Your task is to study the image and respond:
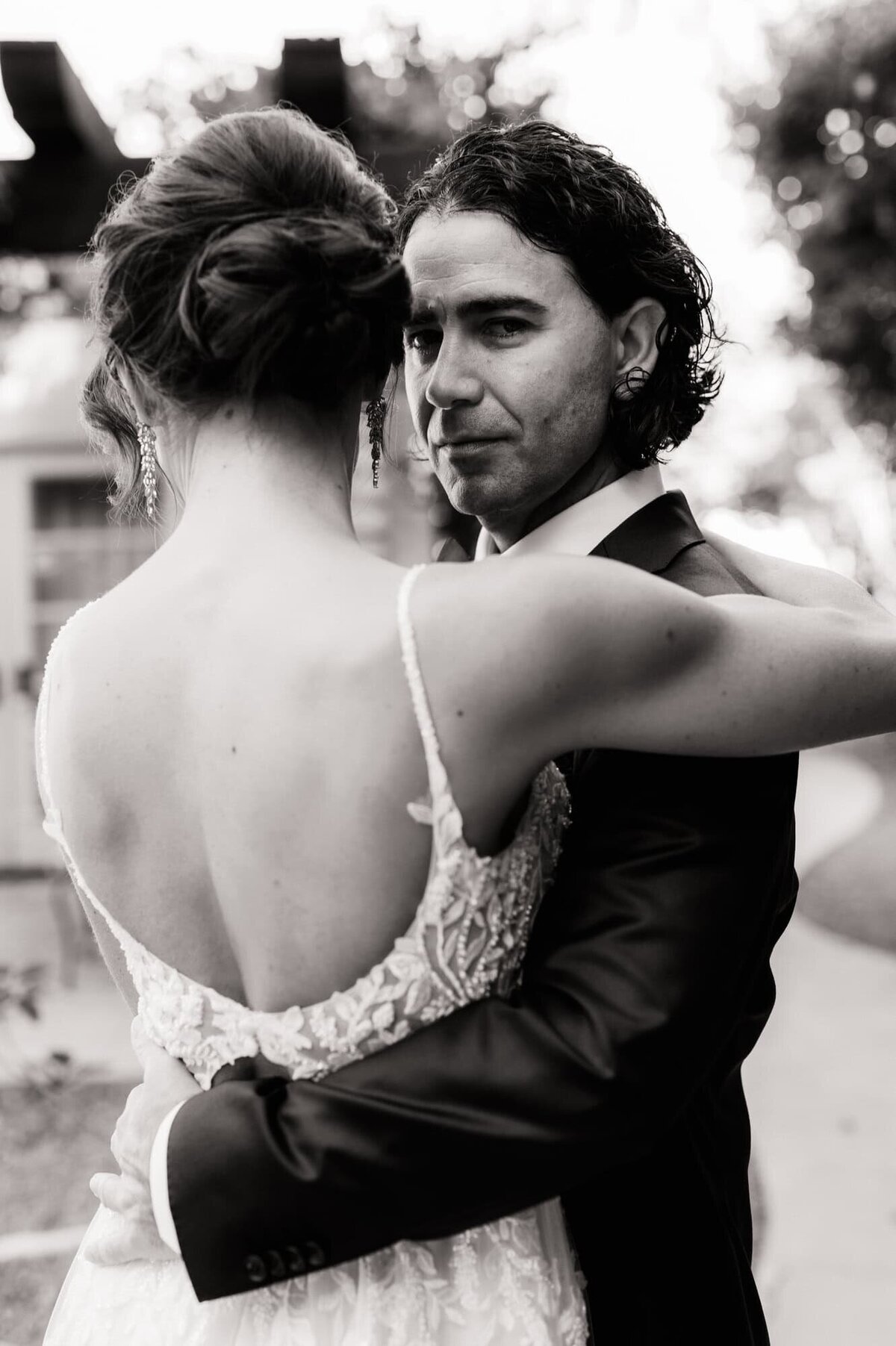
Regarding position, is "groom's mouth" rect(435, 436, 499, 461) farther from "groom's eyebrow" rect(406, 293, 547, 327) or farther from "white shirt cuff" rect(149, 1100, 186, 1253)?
"white shirt cuff" rect(149, 1100, 186, 1253)

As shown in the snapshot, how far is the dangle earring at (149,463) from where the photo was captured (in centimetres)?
176

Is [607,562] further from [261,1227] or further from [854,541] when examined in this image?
[854,541]

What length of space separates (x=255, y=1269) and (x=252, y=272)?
43.7 inches

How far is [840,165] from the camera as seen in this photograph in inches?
508

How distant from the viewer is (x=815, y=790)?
67.1 feet

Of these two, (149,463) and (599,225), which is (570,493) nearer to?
(599,225)

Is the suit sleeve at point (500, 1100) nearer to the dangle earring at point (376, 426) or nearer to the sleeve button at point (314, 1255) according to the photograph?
the sleeve button at point (314, 1255)

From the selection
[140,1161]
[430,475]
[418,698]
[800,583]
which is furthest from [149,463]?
[430,475]

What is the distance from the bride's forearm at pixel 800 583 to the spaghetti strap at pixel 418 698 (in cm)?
77

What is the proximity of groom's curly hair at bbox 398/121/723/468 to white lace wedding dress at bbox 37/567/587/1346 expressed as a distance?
77cm

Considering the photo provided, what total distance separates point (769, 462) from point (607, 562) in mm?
39924

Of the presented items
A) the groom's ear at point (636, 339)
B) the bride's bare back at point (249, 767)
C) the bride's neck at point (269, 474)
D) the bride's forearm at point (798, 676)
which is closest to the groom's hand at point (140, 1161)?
the bride's bare back at point (249, 767)

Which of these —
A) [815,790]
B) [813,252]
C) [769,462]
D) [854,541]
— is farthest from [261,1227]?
[769,462]

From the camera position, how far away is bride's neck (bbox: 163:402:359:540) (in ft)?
5.14
